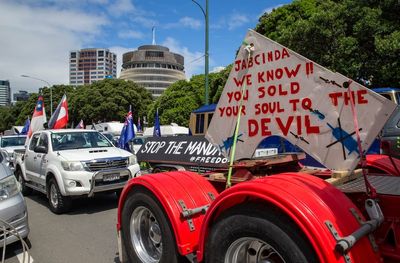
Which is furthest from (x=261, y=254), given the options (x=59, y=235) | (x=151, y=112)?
(x=151, y=112)

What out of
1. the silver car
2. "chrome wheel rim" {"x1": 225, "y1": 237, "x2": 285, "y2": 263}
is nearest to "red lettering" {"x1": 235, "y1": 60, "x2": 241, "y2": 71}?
"chrome wheel rim" {"x1": 225, "y1": 237, "x2": 285, "y2": 263}

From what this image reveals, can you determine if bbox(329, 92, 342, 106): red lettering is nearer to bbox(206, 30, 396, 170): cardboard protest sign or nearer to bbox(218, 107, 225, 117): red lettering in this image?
bbox(206, 30, 396, 170): cardboard protest sign

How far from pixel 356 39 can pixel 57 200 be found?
11.4 meters

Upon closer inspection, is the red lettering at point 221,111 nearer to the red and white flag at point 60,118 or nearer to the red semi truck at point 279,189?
the red semi truck at point 279,189

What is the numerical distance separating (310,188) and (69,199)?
6.24 meters

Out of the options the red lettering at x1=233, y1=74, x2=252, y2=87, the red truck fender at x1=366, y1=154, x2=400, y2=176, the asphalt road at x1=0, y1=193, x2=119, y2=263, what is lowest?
the asphalt road at x1=0, y1=193, x2=119, y2=263

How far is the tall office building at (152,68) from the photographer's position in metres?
130

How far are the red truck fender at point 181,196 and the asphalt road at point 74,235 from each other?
1.75 metres

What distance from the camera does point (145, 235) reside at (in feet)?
A: 13.0

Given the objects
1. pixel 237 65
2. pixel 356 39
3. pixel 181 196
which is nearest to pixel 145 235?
pixel 181 196

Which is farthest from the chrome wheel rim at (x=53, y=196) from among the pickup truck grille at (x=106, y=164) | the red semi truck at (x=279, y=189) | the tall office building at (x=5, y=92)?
the tall office building at (x=5, y=92)

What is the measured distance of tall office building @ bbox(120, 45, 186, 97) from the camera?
129750 millimetres

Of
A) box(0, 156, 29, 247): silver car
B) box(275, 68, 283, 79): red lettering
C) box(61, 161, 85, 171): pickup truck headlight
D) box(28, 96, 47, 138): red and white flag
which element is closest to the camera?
box(275, 68, 283, 79): red lettering

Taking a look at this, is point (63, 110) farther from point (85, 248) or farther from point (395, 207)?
point (395, 207)
